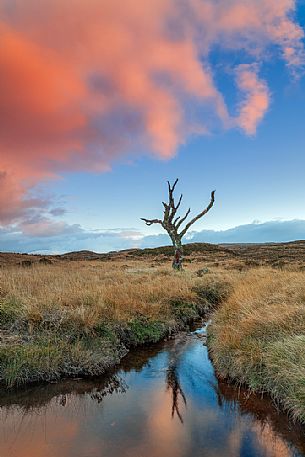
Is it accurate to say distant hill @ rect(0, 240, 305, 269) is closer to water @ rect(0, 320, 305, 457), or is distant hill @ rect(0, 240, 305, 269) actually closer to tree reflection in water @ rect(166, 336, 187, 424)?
tree reflection in water @ rect(166, 336, 187, 424)

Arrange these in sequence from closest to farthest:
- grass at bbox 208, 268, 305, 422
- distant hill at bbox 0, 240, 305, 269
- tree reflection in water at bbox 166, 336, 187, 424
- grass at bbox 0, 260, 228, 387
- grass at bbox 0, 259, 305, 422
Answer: grass at bbox 208, 268, 305, 422
tree reflection in water at bbox 166, 336, 187, 424
grass at bbox 0, 259, 305, 422
grass at bbox 0, 260, 228, 387
distant hill at bbox 0, 240, 305, 269

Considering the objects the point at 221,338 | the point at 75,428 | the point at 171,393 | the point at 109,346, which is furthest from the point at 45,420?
the point at 221,338

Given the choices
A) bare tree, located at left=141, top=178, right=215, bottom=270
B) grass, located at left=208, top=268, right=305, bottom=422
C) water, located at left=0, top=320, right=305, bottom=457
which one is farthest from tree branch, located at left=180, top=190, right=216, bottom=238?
water, located at left=0, top=320, right=305, bottom=457

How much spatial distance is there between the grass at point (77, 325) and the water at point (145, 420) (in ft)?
1.74

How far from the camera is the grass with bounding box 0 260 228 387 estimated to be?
29.1 feet

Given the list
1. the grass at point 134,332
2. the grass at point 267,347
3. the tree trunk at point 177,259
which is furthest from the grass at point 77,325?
the tree trunk at point 177,259

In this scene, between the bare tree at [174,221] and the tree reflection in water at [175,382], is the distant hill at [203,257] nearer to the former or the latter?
the bare tree at [174,221]

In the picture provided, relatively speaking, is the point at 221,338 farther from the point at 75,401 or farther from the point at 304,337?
the point at 75,401

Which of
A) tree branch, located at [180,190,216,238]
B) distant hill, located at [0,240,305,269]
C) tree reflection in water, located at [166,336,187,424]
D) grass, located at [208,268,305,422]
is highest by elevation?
tree branch, located at [180,190,216,238]

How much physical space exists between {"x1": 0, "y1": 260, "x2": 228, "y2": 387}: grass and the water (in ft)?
1.74

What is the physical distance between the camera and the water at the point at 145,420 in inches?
239

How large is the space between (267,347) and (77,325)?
534cm

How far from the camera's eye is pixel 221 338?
1049 centimetres

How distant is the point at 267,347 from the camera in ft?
29.0
